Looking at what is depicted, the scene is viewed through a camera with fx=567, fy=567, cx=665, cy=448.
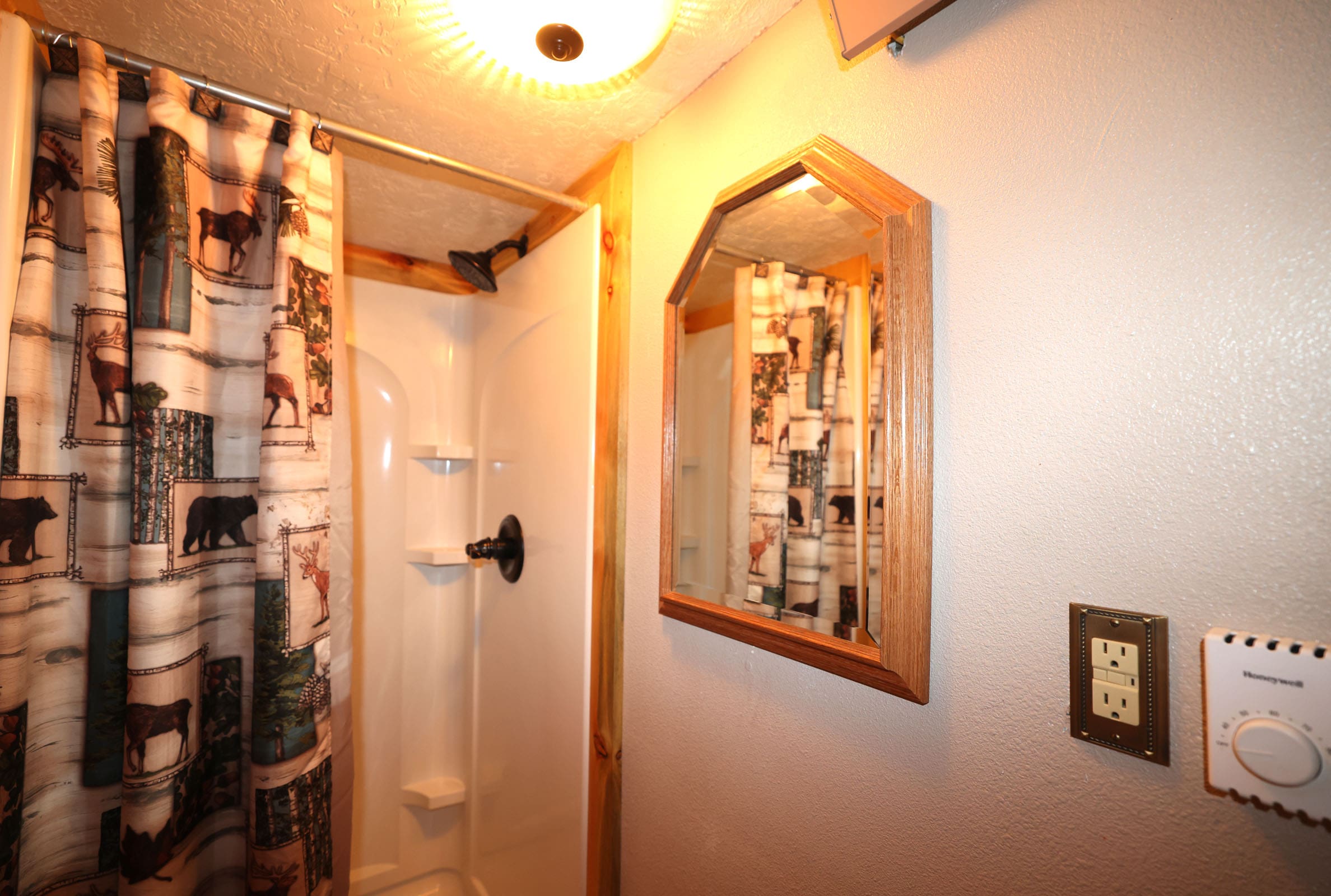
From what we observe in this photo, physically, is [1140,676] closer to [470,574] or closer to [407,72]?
[407,72]

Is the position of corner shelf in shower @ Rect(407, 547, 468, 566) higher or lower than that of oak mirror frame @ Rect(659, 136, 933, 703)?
lower

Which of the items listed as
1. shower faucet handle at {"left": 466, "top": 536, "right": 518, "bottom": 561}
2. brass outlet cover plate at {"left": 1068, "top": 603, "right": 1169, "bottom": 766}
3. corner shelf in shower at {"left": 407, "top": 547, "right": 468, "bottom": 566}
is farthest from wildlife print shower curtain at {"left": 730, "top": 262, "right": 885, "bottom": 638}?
corner shelf in shower at {"left": 407, "top": 547, "right": 468, "bottom": 566}

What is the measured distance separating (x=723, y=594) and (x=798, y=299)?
48 centimetres

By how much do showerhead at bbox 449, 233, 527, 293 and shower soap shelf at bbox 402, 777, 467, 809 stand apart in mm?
1609

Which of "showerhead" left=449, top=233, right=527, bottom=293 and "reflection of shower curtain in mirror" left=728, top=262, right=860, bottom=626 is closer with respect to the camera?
"reflection of shower curtain in mirror" left=728, top=262, right=860, bottom=626

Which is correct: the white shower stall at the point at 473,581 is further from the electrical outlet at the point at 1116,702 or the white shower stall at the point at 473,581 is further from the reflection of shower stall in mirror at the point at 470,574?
the electrical outlet at the point at 1116,702

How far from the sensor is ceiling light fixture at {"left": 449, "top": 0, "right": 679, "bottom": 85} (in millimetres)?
736

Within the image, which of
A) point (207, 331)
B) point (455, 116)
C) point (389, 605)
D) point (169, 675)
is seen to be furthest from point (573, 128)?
point (389, 605)

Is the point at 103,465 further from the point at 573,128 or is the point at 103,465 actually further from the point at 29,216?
the point at 573,128

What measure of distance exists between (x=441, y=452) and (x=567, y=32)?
139 cm

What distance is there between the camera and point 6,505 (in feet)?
2.58

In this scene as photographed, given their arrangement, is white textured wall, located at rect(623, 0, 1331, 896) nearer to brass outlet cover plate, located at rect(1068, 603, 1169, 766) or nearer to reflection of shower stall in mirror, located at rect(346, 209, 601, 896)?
brass outlet cover plate, located at rect(1068, 603, 1169, 766)

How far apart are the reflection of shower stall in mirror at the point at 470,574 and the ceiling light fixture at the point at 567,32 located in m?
0.48

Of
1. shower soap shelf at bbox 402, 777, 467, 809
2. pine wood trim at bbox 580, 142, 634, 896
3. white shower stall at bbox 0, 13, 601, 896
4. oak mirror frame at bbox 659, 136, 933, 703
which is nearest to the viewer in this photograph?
oak mirror frame at bbox 659, 136, 933, 703
